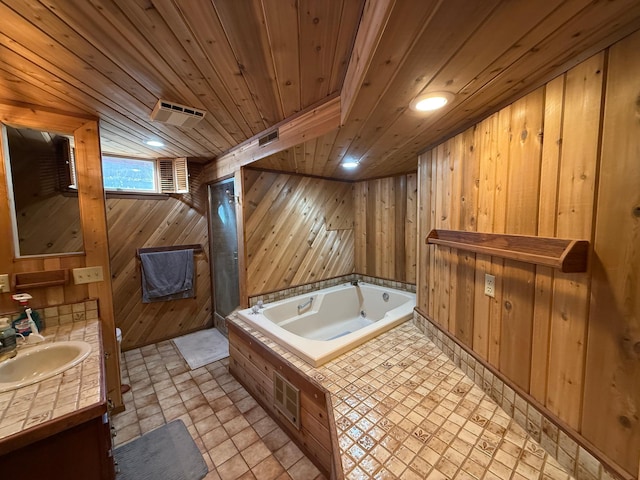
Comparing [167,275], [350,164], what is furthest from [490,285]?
[167,275]

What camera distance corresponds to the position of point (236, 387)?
93.7 inches

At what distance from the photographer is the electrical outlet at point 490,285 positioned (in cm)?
133

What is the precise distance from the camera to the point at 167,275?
3211 mm

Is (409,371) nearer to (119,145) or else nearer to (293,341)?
(293,341)

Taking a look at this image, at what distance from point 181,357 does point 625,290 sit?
11.7ft

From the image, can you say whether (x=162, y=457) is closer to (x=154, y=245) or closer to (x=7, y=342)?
(x=7, y=342)

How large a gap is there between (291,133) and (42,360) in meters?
2.02

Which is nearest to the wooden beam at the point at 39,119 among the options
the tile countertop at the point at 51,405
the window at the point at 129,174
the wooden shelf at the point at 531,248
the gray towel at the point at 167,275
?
the window at the point at 129,174

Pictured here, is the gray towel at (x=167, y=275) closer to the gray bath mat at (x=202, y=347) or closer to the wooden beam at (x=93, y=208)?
the gray bath mat at (x=202, y=347)

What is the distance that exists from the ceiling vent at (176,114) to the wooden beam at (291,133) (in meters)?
0.56

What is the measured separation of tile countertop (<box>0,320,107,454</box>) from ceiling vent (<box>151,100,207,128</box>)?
1484mm

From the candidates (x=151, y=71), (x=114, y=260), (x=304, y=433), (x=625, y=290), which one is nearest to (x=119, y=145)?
(x=114, y=260)

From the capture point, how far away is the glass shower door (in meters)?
3.05

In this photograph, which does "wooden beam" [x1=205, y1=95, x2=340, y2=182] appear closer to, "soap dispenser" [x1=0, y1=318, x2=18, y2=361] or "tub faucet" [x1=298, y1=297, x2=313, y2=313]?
"tub faucet" [x1=298, y1=297, x2=313, y2=313]
